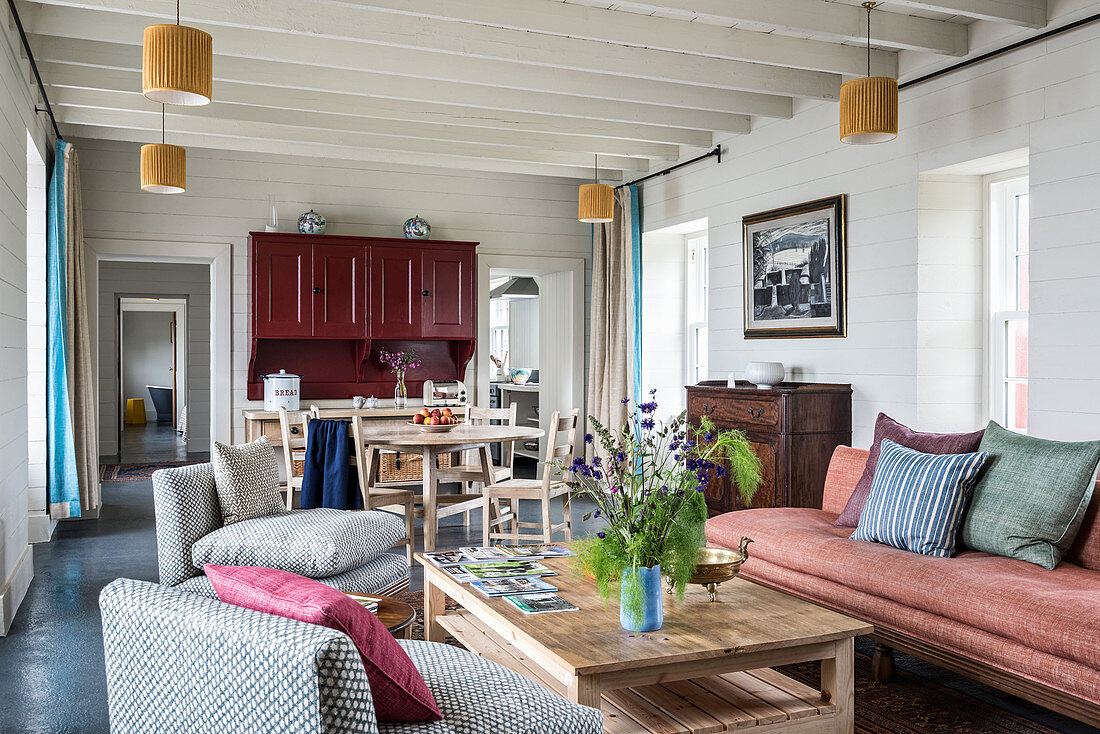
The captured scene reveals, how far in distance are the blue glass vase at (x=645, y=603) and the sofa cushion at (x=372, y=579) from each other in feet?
4.96

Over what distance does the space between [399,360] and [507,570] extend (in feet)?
16.2

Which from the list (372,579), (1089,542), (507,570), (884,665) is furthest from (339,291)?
(1089,542)

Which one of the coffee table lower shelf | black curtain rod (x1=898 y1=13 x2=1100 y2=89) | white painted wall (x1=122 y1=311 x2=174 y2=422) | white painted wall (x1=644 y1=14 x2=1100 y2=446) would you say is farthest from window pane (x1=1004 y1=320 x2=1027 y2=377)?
white painted wall (x1=122 y1=311 x2=174 y2=422)

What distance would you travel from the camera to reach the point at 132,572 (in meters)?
4.95

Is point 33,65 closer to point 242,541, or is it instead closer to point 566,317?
point 242,541

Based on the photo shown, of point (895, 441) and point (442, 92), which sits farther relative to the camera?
point (442, 92)

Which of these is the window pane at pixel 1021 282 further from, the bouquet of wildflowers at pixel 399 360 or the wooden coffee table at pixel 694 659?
the bouquet of wildflowers at pixel 399 360

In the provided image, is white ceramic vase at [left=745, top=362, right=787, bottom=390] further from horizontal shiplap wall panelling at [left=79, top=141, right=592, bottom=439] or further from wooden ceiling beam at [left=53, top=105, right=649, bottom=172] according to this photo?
horizontal shiplap wall panelling at [left=79, top=141, right=592, bottom=439]

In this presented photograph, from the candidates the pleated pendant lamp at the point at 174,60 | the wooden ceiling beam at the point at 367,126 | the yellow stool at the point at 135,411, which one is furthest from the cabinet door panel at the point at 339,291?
the yellow stool at the point at 135,411

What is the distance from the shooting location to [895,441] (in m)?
3.96

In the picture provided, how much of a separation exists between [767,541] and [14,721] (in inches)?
111

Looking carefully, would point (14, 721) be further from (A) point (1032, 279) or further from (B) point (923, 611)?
(A) point (1032, 279)

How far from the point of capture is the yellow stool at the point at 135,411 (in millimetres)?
15748

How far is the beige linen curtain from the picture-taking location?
7.70m
